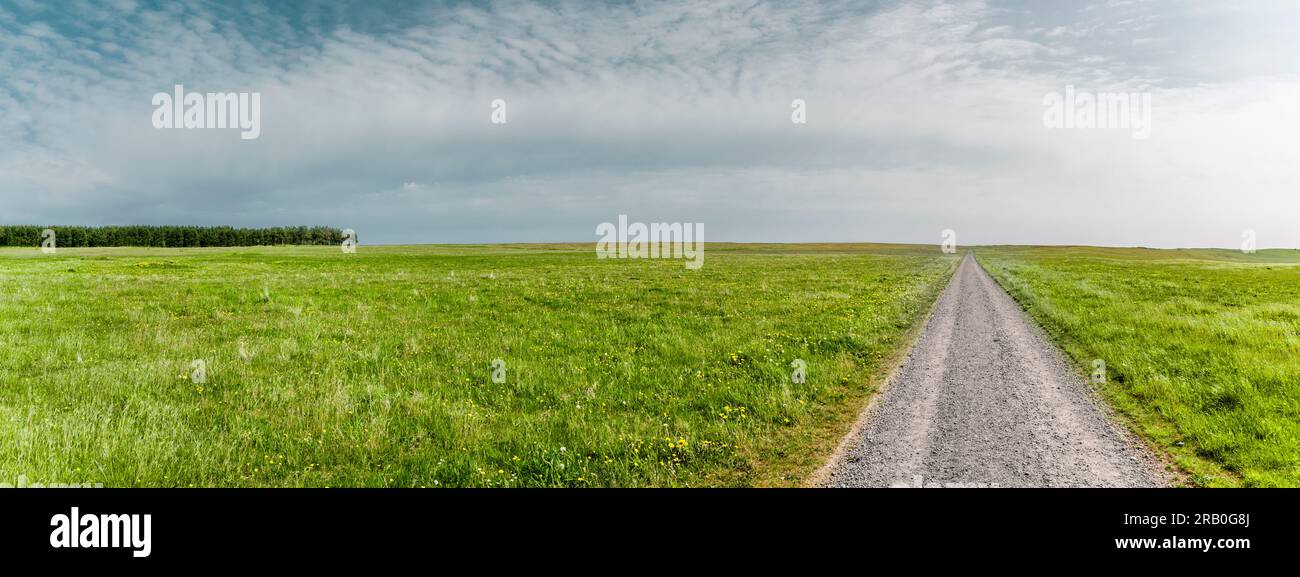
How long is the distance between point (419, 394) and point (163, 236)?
678 ft

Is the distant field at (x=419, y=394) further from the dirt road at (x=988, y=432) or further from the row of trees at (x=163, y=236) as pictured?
the row of trees at (x=163, y=236)

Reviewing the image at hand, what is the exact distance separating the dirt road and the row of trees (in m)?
194

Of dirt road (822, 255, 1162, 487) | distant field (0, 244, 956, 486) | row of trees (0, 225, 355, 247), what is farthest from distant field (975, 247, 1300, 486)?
row of trees (0, 225, 355, 247)

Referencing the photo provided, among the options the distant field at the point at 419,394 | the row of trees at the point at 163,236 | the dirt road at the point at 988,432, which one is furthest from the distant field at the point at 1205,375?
the row of trees at the point at 163,236

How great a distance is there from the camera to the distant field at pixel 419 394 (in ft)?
23.9

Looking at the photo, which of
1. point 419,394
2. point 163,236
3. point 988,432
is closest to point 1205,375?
point 988,432

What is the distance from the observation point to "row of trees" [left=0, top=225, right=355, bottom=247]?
138 meters

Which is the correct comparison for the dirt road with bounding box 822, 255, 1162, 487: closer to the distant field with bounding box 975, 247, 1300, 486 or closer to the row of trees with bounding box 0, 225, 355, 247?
the distant field with bounding box 975, 247, 1300, 486

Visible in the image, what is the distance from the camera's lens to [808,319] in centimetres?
2048

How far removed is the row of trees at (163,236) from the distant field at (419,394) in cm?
17723

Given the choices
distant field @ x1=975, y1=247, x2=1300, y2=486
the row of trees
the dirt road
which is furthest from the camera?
the row of trees

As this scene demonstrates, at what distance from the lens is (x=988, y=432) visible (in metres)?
8.45
